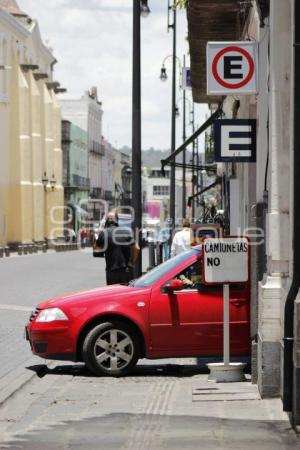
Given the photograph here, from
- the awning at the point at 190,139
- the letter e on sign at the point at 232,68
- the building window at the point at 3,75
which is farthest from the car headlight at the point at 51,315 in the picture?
the building window at the point at 3,75

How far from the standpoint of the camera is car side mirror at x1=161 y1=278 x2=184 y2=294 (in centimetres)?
1249

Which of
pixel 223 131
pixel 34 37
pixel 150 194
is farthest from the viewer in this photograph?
pixel 150 194

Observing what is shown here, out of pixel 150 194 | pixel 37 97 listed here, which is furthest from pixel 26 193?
pixel 150 194

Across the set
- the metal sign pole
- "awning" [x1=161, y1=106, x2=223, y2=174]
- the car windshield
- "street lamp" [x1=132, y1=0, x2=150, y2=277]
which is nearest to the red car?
the car windshield

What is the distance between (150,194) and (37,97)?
11610 cm

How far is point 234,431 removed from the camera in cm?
859

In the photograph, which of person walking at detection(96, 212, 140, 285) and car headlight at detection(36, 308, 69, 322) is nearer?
car headlight at detection(36, 308, 69, 322)

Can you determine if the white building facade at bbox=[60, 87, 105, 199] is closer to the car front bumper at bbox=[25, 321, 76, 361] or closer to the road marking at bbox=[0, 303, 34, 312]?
the road marking at bbox=[0, 303, 34, 312]

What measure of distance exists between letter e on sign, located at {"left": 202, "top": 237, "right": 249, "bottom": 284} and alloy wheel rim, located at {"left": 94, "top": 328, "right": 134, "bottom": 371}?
140 centimetres

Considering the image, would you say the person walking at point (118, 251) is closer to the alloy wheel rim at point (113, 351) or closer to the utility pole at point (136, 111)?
the utility pole at point (136, 111)

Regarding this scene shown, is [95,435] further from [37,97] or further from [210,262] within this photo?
[37,97]

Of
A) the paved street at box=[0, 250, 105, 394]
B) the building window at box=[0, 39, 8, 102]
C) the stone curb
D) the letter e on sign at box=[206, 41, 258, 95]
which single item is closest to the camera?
the stone curb

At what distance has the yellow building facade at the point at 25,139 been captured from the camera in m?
75.8

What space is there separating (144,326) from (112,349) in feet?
1.44
